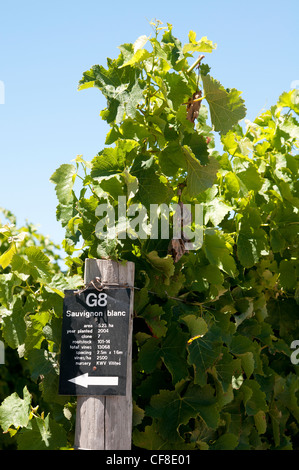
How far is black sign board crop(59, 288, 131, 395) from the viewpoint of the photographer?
A: 6.14ft

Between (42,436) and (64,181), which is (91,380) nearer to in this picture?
(42,436)

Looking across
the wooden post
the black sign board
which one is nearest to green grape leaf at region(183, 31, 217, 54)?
the black sign board

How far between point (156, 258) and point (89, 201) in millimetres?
347

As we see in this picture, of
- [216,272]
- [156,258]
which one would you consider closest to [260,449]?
[216,272]

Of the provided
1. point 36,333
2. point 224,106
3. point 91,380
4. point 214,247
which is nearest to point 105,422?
point 91,380

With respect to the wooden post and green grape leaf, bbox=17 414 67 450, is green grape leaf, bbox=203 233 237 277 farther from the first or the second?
green grape leaf, bbox=17 414 67 450

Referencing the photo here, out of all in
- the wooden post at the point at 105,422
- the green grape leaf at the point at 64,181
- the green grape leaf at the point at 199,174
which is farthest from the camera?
the green grape leaf at the point at 64,181

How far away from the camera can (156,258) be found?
6.61 feet

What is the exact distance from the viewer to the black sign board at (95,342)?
1.87 metres

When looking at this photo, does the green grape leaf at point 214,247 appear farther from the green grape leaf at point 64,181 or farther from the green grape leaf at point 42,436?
the green grape leaf at point 42,436

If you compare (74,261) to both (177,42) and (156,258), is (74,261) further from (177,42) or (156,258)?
(177,42)

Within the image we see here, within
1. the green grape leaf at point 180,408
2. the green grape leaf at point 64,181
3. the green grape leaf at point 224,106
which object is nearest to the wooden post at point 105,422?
the green grape leaf at point 180,408

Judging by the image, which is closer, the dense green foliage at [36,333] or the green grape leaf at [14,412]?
the dense green foliage at [36,333]

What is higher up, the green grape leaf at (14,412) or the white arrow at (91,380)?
the white arrow at (91,380)
